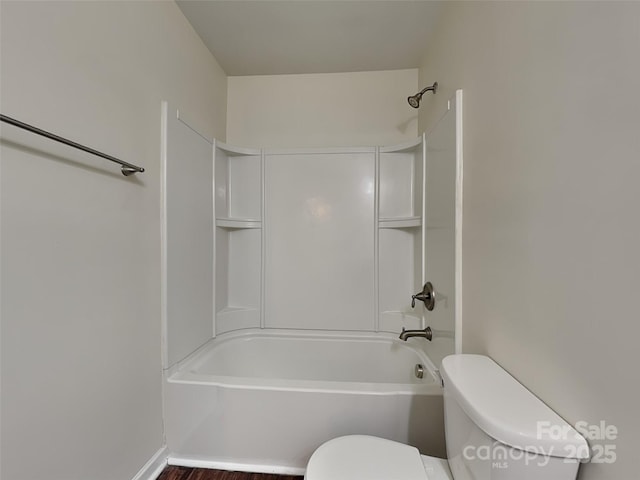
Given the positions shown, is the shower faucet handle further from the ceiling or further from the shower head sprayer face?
the ceiling

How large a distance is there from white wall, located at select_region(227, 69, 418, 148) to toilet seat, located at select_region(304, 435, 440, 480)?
1870mm

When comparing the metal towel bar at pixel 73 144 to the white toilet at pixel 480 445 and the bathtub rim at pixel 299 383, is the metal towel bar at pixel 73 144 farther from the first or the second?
the white toilet at pixel 480 445

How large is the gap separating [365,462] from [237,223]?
1.63m

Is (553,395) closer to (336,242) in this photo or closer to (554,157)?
(554,157)

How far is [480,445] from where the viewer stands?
0.73 m

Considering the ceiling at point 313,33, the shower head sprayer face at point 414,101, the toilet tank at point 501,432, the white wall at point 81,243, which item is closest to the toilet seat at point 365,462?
the toilet tank at point 501,432

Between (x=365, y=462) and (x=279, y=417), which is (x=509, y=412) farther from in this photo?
(x=279, y=417)

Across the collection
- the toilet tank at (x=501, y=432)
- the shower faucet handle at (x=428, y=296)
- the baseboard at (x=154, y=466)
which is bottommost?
the baseboard at (x=154, y=466)

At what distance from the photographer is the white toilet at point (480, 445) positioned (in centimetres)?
61

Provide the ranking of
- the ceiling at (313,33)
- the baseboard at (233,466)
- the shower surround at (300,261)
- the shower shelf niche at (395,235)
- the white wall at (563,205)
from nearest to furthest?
1. the white wall at (563,205)
2. the baseboard at (233,466)
3. the ceiling at (313,33)
4. the shower surround at (300,261)
5. the shower shelf niche at (395,235)

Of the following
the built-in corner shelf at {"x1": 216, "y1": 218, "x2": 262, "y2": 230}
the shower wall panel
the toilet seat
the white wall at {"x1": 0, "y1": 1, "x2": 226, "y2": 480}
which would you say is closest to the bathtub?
the white wall at {"x1": 0, "y1": 1, "x2": 226, "y2": 480}

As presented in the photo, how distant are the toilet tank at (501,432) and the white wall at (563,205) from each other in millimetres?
44

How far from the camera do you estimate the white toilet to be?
0.61 meters

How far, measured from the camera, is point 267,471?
1.39 meters
